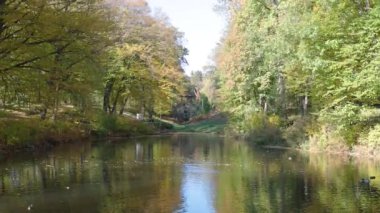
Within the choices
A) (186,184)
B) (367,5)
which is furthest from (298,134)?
(186,184)

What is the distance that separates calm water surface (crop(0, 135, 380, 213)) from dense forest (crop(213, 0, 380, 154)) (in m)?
3.23

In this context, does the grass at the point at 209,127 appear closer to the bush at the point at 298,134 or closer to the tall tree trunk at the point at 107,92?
the tall tree trunk at the point at 107,92

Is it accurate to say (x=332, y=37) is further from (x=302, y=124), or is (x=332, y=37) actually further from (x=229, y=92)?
(x=229, y=92)

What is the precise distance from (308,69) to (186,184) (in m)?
15.5

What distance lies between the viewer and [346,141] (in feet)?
97.0

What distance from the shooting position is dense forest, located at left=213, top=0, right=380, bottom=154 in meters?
27.2

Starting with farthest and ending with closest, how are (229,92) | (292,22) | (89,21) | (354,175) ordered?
1. (229,92)
2. (292,22)
3. (89,21)
4. (354,175)

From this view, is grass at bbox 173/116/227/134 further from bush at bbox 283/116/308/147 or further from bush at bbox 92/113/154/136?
bush at bbox 283/116/308/147

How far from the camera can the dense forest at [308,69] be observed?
27188 mm

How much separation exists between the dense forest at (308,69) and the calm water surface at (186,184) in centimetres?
323

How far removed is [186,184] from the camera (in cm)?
1872

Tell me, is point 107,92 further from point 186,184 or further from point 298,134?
→ point 186,184

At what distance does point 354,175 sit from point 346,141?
9.51 metres

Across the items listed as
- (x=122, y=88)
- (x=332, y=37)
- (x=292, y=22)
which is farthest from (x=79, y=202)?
(x=122, y=88)
